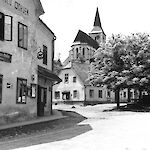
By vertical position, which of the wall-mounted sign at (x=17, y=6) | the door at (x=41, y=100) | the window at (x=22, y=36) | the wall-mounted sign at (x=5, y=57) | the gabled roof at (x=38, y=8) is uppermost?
the gabled roof at (x=38, y=8)

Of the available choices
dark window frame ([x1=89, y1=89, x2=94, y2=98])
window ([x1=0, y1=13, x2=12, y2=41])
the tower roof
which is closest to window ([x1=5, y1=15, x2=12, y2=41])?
window ([x1=0, y1=13, x2=12, y2=41])

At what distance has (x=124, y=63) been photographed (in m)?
31.8

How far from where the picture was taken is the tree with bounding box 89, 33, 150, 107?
3011 centimetres

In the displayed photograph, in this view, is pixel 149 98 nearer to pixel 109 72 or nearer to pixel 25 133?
pixel 109 72

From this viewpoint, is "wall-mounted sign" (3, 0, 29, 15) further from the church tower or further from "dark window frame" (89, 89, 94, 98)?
the church tower

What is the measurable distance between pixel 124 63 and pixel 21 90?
54.5 feet

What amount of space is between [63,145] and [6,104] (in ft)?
24.2

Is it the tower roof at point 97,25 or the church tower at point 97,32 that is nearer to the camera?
the church tower at point 97,32

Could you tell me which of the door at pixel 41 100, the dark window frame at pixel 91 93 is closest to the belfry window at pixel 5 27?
the door at pixel 41 100

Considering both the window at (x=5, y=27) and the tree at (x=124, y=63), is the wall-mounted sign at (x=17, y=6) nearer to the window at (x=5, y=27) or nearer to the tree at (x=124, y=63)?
the window at (x=5, y=27)

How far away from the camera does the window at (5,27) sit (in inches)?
621

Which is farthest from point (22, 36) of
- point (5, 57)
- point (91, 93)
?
point (91, 93)

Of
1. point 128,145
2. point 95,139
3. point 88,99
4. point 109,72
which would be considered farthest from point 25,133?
point 88,99

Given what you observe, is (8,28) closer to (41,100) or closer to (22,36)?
(22,36)
